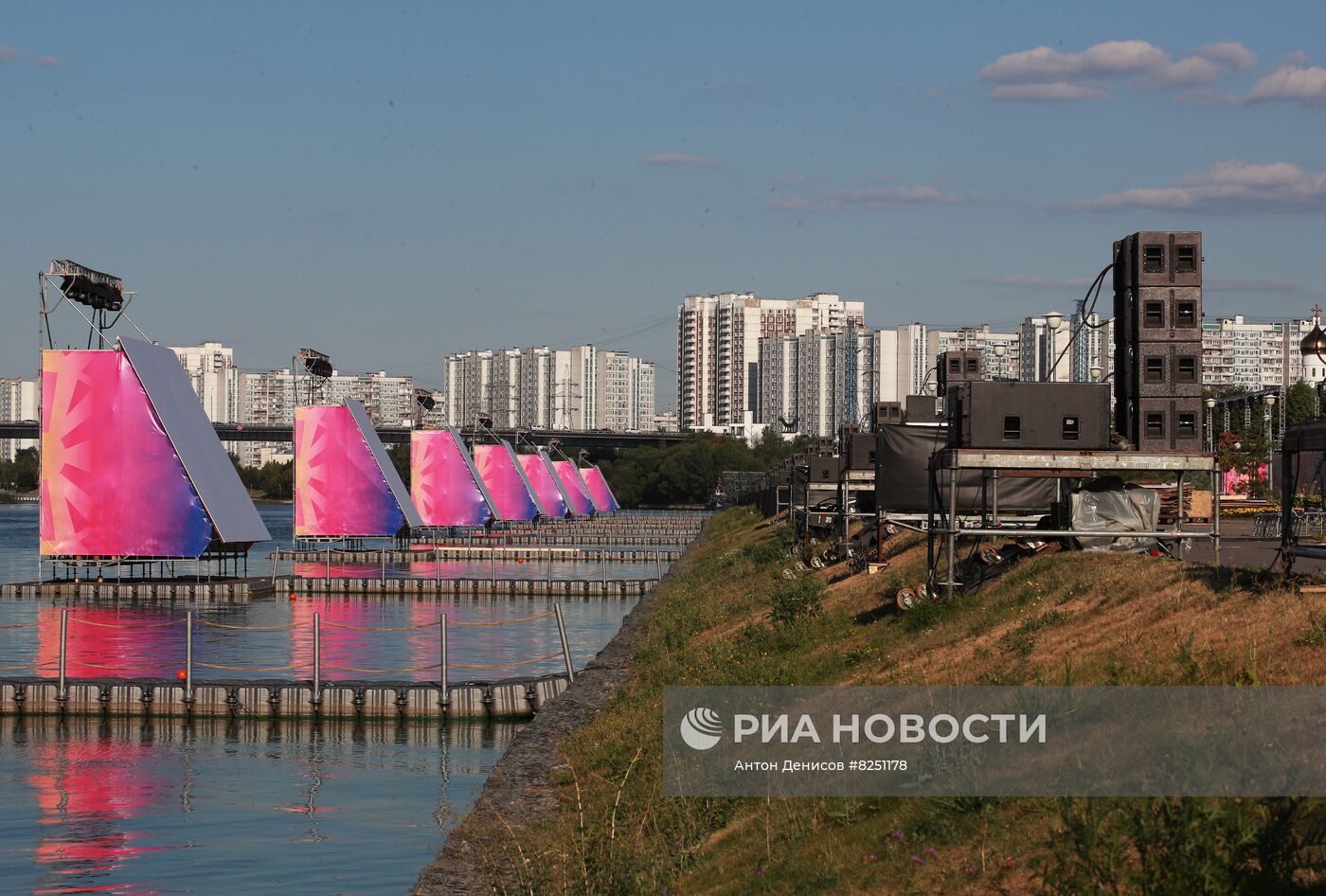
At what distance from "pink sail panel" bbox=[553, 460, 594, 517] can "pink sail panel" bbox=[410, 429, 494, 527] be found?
52291mm

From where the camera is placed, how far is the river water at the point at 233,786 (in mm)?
17344

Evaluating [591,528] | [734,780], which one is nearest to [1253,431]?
[591,528]

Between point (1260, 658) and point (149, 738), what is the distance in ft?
64.4

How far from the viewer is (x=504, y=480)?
123438 mm

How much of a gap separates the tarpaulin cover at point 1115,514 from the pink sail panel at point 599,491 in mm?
156178

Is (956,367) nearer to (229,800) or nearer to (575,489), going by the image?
(229,800)

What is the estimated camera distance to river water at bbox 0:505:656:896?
17.3m

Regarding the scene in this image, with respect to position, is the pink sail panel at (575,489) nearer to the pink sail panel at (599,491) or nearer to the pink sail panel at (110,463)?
the pink sail panel at (599,491)

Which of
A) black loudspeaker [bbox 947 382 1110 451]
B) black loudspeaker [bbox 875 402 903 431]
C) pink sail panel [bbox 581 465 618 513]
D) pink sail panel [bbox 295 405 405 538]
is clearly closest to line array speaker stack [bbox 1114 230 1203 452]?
black loudspeaker [bbox 947 382 1110 451]

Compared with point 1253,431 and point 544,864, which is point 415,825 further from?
point 1253,431

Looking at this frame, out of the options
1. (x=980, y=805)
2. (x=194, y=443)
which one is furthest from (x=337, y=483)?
(x=980, y=805)

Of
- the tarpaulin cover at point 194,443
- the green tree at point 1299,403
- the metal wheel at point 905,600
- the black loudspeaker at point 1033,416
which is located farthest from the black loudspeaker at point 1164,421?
the green tree at point 1299,403

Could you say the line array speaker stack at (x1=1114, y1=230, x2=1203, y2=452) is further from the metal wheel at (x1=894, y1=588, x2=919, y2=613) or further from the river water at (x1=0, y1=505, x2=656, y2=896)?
the river water at (x1=0, y1=505, x2=656, y2=896)

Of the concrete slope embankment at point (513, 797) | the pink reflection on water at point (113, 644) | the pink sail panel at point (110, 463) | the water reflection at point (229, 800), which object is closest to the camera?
the concrete slope embankment at point (513, 797)
